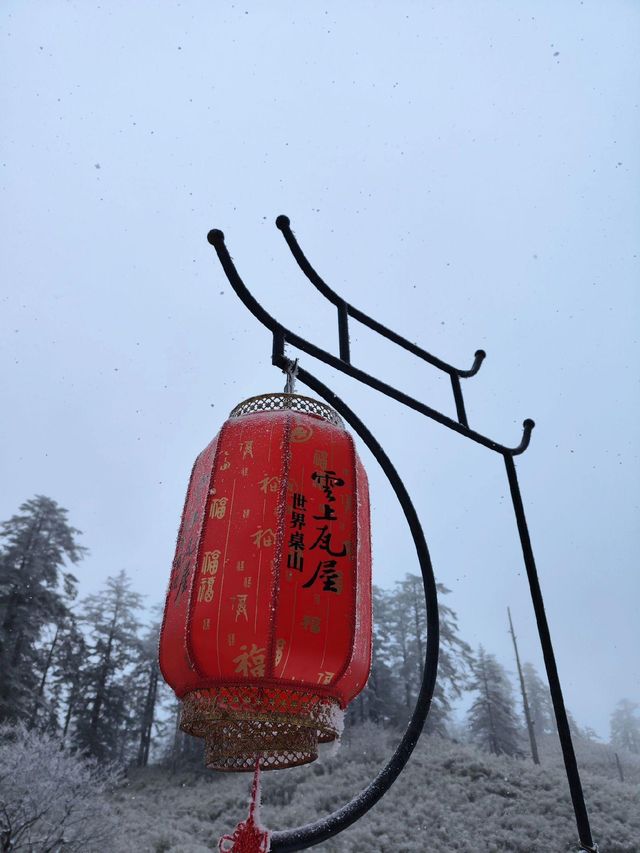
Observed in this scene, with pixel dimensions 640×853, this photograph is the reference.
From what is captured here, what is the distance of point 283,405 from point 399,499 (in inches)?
33.6

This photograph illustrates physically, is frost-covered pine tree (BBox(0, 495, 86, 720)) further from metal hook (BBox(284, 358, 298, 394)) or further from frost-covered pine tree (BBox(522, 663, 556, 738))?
frost-covered pine tree (BBox(522, 663, 556, 738))

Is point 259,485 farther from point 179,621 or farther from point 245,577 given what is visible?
point 179,621

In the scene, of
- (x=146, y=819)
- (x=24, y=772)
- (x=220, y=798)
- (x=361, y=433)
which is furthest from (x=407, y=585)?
(x=361, y=433)

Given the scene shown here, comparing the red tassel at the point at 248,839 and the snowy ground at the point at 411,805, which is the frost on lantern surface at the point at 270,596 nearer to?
the red tassel at the point at 248,839

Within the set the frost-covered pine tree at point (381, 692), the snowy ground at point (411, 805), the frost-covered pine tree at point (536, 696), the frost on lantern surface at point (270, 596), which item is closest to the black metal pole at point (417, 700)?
the frost on lantern surface at point (270, 596)

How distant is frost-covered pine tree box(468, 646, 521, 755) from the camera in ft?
102

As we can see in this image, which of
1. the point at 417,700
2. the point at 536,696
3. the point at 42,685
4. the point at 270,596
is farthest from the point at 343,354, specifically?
the point at 536,696

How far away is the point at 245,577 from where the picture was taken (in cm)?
236

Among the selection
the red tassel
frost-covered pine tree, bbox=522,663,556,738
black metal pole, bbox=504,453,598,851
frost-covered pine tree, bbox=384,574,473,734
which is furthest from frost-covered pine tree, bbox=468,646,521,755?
the red tassel

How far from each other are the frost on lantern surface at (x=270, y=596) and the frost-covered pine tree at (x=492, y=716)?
33949 millimetres

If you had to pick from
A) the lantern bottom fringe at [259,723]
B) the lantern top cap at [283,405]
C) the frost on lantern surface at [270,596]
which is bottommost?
the lantern bottom fringe at [259,723]

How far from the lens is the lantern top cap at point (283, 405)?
3039mm

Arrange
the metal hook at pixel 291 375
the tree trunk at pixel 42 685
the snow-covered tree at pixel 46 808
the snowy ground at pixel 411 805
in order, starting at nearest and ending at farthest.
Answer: the metal hook at pixel 291 375 < the snow-covered tree at pixel 46 808 < the snowy ground at pixel 411 805 < the tree trunk at pixel 42 685

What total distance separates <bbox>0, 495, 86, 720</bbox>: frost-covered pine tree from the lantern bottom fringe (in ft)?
75.1
